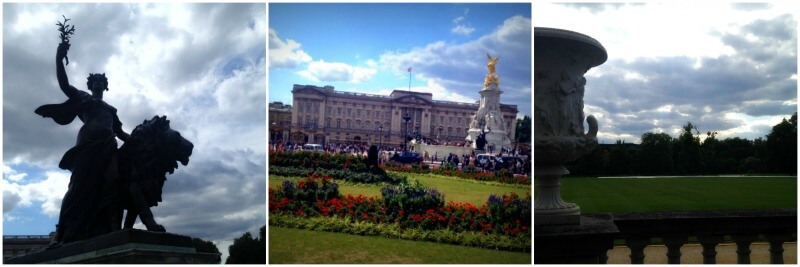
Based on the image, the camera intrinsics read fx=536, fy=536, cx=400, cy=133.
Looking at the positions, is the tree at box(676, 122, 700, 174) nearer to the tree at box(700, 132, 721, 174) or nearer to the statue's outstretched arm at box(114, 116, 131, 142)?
the tree at box(700, 132, 721, 174)

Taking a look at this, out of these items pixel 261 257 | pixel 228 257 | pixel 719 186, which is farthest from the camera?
pixel 719 186

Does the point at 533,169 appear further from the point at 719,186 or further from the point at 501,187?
the point at 719,186

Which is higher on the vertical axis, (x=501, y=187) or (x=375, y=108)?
(x=375, y=108)

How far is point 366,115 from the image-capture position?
6.06m

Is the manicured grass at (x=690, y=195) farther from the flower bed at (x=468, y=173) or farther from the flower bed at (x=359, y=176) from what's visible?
the flower bed at (x=359, y=176)

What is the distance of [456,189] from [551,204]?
7.52 feet

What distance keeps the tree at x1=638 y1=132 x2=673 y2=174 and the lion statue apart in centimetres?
2696

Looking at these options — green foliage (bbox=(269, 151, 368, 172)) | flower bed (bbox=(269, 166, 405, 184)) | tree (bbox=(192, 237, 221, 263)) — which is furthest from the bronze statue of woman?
Answer: flower bed (bbox=(269, 166, 405, 184))

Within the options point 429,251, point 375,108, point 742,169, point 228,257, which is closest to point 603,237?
point 429,251

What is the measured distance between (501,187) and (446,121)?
48.2 inches

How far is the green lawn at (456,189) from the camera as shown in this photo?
6.05 m

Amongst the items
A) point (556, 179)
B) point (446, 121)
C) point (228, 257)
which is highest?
point (446, 121)

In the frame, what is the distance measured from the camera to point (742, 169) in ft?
58.3

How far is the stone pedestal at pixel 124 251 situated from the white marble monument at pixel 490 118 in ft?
11.4
